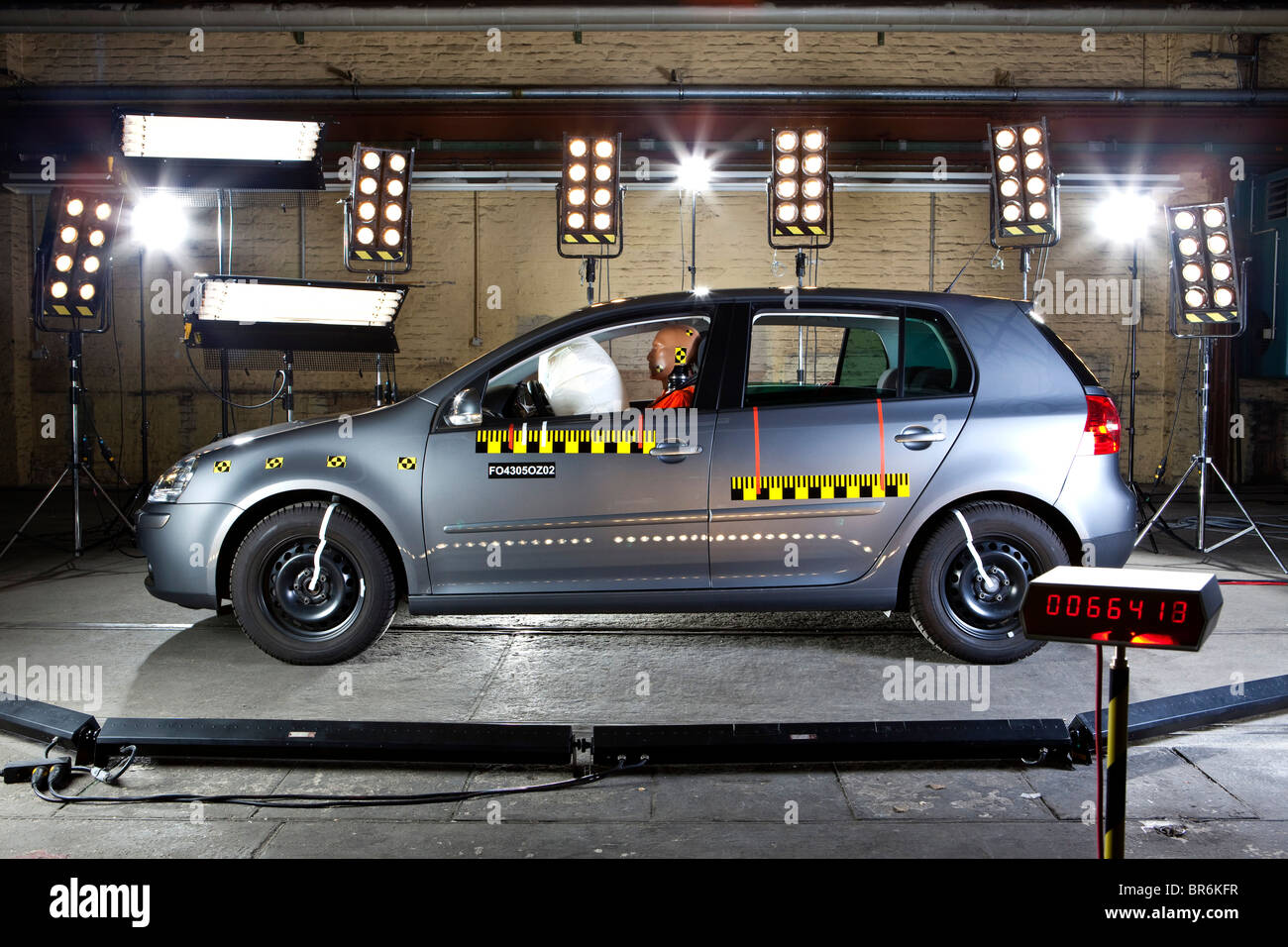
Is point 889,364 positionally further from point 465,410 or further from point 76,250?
point 76,250

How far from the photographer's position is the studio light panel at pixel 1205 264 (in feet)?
24.1

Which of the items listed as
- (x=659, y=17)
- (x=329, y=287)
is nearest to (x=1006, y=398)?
(x=329, y=287)

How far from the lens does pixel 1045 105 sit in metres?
10.2

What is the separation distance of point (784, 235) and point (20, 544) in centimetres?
661

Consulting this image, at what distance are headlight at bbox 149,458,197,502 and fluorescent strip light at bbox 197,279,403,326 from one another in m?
3.41

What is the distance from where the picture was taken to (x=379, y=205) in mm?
8781

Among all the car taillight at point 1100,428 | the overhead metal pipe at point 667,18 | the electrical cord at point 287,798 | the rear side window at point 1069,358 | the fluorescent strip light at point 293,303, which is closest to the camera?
the electrical cord at point 287,798

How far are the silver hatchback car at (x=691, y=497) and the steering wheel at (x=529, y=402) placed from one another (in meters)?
0.01

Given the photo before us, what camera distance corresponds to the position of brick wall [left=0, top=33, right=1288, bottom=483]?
39.3 ft

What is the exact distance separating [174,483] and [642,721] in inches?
94.8

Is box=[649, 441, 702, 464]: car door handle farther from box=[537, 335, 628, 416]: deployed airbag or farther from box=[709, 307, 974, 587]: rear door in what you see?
box=[537, 335, 628, 416]: deployed airbag

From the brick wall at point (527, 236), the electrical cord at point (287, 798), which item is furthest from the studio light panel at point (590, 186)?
the electrical cord at point (287, 798)

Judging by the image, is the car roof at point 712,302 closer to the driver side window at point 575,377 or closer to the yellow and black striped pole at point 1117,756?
the driver side window at point 575,377

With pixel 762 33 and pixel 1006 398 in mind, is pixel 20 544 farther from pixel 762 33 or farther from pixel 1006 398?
pixel 762 33
